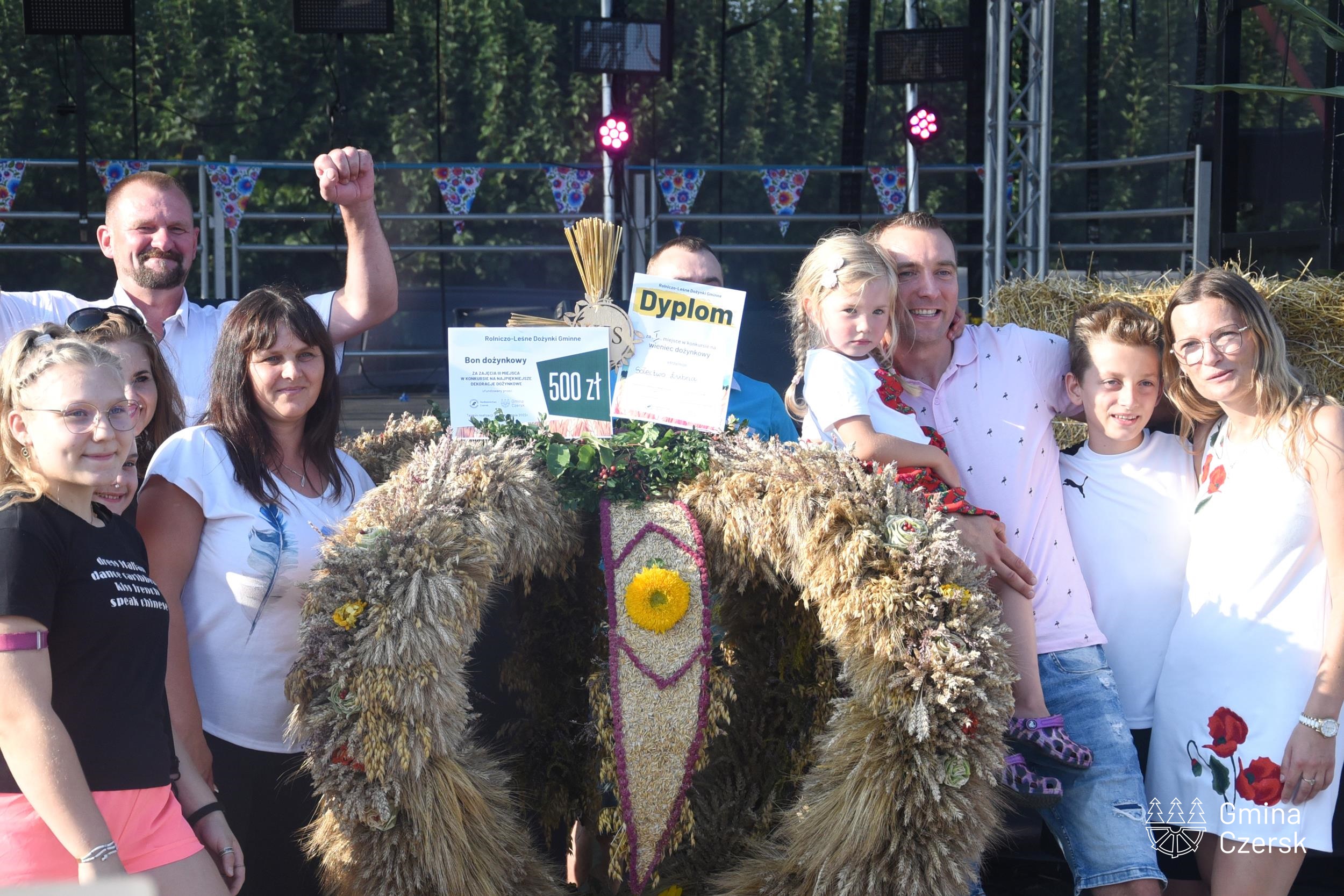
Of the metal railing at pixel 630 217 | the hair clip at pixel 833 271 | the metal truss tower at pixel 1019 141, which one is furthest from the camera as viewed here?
the metal railing at pixel 630 217

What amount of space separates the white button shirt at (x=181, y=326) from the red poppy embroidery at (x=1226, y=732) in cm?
205

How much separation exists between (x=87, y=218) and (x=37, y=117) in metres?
4.14

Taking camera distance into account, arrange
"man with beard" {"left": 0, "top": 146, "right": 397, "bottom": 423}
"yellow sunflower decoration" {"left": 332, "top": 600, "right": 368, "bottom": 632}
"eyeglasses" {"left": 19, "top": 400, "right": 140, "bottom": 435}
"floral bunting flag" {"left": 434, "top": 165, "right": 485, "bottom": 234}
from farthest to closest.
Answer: "floral bunting flag" {"left": 434, "top": 165, "right": 485, "bottom": 234}
"man with beard" {"left": 0, "top": 146, "right": 397, "bottom": 423}
"yellow sunflower decoration" {"left": 332, "top": 600, "right": 368, "bottom": 632}
"eyeglasses" {"left": 19, "top": 400, "right": 140, "bottom": 435}

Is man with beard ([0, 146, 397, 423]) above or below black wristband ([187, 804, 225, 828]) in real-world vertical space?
above

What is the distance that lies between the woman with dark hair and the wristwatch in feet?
5.88

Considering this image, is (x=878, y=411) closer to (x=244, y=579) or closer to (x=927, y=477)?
(x=927, y=477)

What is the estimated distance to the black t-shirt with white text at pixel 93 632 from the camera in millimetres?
1478

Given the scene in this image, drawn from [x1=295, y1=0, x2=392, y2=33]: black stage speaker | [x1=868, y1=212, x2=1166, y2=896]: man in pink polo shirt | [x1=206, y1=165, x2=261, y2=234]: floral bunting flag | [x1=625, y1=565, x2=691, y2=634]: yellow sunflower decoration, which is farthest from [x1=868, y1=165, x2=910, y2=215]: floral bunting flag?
[x1=625, y1=565, x2=691, y2=634]: yellow sunflower decoration

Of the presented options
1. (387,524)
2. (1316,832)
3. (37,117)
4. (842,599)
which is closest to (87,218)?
(37,117)

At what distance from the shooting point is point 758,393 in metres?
2.88

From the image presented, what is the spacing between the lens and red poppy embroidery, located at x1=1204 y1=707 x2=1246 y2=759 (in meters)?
2.09

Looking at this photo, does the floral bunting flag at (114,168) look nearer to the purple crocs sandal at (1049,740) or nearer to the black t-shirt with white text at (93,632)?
the black t-shirt with white text at (93,632)

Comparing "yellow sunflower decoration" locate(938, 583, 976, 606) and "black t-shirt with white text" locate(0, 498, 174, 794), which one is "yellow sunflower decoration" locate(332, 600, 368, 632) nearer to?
"black t-shirt with white text" locate(0, 498, 174, 794)

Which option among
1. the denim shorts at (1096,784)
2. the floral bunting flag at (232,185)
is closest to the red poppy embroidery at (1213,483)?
the denim shorts at (1096,784)
